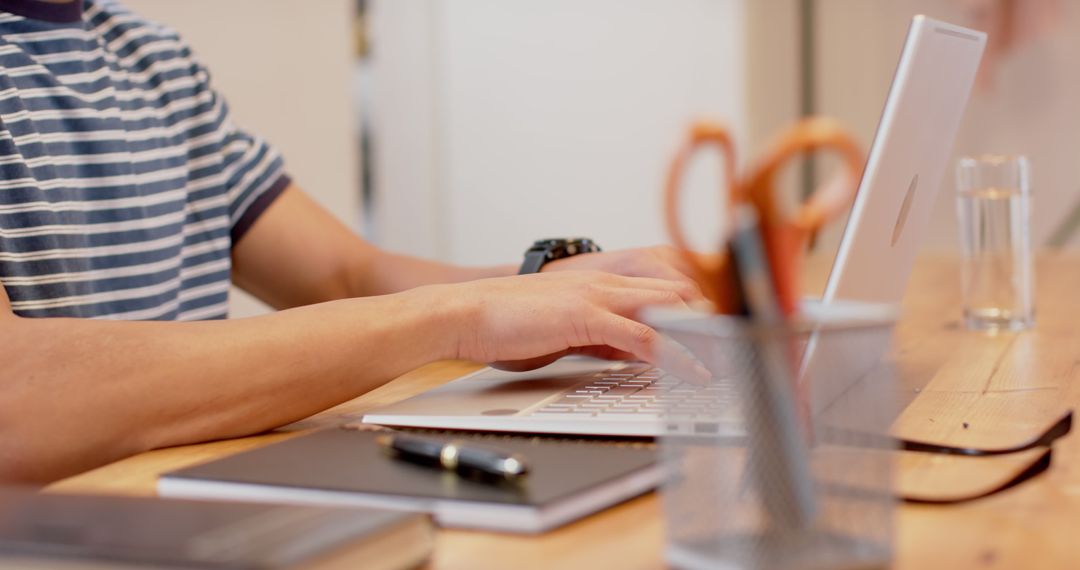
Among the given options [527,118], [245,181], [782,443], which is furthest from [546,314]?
[527,118]

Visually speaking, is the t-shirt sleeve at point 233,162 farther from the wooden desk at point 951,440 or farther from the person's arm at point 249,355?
the person's arm at point 249,355

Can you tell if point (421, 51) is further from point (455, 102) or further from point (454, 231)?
point (454, 231)

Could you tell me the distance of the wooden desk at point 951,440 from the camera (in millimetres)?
581

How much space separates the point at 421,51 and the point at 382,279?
2.23 meters

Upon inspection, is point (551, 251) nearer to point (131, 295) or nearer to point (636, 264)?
point (636, 264)

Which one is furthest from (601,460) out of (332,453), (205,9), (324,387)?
(205,9)

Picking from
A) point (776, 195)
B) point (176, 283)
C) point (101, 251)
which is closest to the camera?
point (776, 195)

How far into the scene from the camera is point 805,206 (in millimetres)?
508

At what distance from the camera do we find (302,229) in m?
1.53

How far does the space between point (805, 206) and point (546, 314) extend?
0.45 m

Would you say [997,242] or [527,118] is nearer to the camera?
[997,242]

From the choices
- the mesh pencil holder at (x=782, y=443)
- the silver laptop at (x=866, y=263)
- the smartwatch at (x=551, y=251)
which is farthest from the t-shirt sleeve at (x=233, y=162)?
the mesh pencil holder at (x=782, y=443)

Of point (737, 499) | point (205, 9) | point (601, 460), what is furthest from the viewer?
point (205, 9)

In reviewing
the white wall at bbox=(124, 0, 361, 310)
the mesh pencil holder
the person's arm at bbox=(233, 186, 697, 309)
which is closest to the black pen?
the mesh pencil holder
